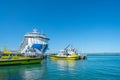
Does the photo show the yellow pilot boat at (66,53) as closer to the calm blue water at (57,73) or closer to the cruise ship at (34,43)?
the cruise ship at (34,43)

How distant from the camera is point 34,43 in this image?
8919 cm

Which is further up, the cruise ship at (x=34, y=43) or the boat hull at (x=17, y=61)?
the cruise ship at (x=34, y=43)

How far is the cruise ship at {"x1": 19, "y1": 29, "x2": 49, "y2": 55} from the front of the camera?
87.2m

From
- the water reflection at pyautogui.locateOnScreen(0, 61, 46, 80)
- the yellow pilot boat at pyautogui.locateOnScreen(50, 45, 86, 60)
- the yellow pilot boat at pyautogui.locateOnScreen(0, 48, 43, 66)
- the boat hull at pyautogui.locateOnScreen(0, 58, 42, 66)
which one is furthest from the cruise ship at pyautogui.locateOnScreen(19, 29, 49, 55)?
the water reflection at pyautogui.locateOnScreen(0, 61, 46, 80)

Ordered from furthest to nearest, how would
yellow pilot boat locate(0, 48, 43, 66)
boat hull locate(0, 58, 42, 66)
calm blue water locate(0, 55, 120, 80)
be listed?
1. yellow pilot boat locate(0, 48, 43, 66)
2. boat hull locate(0, 58, 42, 66)
3. calm blue water locate(0, 55, 120, 80)

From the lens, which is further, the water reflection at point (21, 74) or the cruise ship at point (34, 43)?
the cruise ship at point (34, 43)

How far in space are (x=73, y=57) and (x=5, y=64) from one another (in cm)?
4190

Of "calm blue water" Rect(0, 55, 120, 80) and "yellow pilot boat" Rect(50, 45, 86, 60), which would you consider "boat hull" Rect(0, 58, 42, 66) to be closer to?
"calm blue water" Rect(0, 55, 120, 80)

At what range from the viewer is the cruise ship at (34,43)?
286ft

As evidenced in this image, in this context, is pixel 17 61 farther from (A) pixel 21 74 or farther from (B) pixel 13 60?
(A) pixel 21 74

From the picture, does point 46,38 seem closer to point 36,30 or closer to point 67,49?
point 36,30

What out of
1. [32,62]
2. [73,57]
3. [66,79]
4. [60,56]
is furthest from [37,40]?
[66,79]

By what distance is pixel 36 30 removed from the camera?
97812mm

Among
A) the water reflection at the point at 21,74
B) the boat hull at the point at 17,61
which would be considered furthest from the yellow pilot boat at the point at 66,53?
the water reflection at the point at 21,74
